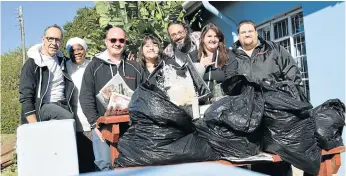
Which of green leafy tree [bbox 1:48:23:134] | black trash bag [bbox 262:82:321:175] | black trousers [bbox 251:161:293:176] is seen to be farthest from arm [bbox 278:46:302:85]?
green leafy tree [bbox 1:48:23:134]

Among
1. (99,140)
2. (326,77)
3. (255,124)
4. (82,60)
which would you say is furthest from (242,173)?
(326,77)

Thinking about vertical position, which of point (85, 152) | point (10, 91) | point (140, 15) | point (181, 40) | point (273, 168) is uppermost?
point (140, 15)

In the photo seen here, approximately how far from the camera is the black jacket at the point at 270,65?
340cm

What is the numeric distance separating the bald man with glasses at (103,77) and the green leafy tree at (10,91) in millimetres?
13480

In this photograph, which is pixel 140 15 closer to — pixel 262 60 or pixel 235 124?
pixel 262 60

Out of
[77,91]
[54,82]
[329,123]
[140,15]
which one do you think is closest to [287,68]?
[329,123]

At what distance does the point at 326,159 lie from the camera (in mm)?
3121

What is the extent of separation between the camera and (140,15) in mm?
9453

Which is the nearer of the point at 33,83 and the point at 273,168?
the point at 273,168

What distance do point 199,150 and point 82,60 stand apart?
74.2 inches

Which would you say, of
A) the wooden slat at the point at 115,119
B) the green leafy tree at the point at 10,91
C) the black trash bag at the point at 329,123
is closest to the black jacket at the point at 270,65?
the black trash bag at the point at 329,123

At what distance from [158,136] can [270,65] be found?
1.26 metres

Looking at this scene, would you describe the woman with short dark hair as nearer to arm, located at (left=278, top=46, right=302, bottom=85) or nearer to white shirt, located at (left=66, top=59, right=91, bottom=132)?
arm, located at (left=278, top=46, right=302, bottom=85)

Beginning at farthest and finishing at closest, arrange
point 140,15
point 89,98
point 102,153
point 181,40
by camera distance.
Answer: point 140,15 < point 181,40 < point 89,98 < point 102,153
